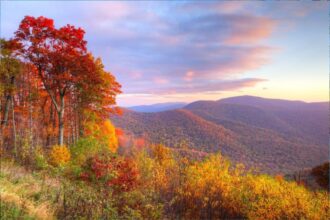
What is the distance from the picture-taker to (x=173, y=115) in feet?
430

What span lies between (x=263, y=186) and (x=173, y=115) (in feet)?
391

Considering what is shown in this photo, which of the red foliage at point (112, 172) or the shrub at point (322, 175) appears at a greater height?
the red foliage at point (112, 172)

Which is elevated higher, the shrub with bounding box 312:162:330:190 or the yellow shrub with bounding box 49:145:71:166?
the yellow shrub with bounding box 49:145:71:166

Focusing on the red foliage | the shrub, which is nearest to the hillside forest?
the red foliage

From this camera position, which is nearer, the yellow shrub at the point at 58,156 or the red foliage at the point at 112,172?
the red foliage at the point at 112,172

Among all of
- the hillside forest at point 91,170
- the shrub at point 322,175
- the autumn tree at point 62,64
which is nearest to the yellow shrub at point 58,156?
the hillside forest at point 91,170

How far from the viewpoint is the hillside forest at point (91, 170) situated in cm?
747

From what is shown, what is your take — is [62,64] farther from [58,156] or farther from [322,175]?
[322,175]

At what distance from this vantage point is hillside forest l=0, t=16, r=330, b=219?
747cm

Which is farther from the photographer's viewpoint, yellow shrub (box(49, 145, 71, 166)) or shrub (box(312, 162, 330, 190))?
shrub (box(312, 162, 330, 190))

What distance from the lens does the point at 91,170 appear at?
431 inches

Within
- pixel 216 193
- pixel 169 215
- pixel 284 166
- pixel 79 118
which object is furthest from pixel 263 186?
pixel 284 166

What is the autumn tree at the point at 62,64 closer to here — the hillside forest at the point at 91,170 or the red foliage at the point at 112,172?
the hillside forest at the point at 91,170

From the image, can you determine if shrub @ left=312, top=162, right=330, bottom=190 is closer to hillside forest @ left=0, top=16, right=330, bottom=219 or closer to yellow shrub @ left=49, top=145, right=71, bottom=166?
hillside forest @ left=0, top=16, right=330, bottom=219
